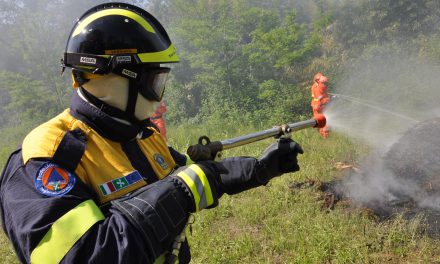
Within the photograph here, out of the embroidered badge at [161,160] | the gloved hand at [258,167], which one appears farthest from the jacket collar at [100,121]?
the gloved hand at [258,167]

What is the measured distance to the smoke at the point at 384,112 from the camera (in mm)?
5000

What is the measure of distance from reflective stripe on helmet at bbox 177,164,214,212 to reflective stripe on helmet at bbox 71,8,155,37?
718 millimetres

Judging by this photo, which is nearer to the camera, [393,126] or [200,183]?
[200,183]

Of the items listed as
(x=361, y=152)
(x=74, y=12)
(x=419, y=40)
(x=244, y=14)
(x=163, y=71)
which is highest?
(x=74, y=12)

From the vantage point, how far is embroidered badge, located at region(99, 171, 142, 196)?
4.47 feet

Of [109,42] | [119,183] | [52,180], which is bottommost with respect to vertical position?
[119,183]

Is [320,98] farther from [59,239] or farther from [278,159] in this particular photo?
[59,239]

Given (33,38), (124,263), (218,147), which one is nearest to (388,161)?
(218,147)

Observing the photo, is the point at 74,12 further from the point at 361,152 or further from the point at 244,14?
the point at 361,152

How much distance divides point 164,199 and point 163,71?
67 cm

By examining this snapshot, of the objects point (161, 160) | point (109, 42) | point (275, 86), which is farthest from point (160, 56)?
point (275, 86)

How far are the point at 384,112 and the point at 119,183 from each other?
11.4 meters

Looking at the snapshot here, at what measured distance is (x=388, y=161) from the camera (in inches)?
222

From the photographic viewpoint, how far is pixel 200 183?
1.35 metres
